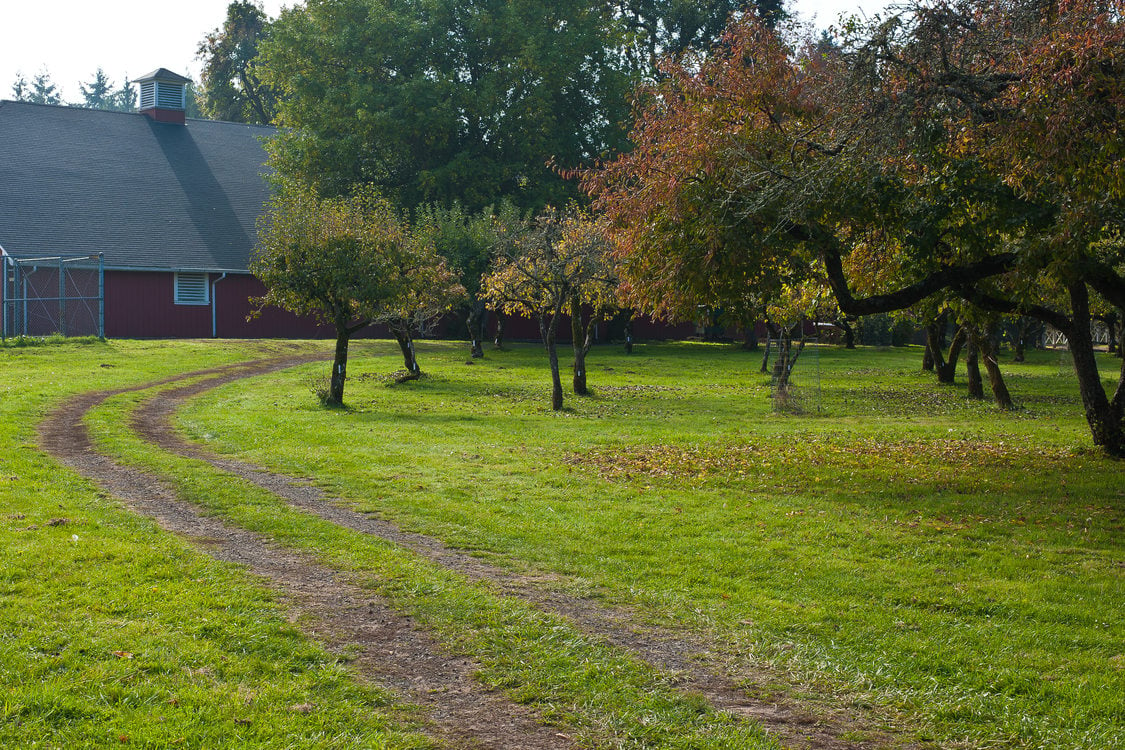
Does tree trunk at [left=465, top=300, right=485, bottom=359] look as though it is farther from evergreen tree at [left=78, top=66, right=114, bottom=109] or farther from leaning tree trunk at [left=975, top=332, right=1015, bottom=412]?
evergreen tree at [left=78, top=66, right=114, bottom=109]

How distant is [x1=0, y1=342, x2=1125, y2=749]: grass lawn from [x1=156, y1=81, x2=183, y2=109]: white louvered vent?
106 ft

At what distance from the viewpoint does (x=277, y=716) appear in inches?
223

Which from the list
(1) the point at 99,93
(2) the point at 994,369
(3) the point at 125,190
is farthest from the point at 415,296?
(1) the point at 99,93

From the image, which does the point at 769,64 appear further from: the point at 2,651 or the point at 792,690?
the point at 2,651

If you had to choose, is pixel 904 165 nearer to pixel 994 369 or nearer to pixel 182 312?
pixel 994 369

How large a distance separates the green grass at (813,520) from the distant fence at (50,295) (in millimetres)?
15854

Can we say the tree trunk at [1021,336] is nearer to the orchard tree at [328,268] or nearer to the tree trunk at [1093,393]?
the tree trunk at [1093,393]

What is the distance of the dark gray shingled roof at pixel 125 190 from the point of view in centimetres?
3794

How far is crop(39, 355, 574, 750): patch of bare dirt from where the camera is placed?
5664 mm

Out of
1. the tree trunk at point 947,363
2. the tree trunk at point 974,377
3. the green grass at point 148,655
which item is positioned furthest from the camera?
the tree trunk at point 947,363

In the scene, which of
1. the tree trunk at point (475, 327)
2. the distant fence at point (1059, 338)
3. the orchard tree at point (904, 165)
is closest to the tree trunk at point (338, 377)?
the orchard tree at point (904, 165)

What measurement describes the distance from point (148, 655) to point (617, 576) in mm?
4093

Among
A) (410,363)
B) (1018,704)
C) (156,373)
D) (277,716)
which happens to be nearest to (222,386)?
(156,373)

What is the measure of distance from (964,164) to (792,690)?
332 inches
